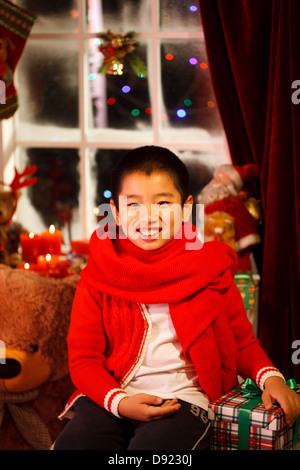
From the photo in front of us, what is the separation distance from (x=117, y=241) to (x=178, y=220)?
16 centimetres

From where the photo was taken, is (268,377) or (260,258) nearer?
(268,377)

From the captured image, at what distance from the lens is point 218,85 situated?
2.22 meters

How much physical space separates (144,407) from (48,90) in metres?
1.87

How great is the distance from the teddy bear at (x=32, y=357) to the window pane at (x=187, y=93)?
1.15m

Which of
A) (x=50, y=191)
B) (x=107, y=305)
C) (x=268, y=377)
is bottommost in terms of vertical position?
(x=268, y=377)

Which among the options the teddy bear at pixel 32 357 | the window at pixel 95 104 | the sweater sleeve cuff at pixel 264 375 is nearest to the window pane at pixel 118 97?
the window at pixel 95 104

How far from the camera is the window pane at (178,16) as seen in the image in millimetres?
2453

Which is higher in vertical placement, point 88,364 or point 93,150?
point 93,150

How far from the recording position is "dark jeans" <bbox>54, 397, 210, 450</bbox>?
3.72 feet

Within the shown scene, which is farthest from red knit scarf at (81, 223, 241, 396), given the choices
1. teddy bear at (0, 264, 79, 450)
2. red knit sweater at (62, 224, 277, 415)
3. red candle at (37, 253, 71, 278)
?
red candle at (37, 253, 71, 278)

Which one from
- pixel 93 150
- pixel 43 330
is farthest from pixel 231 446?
pixel 93 150

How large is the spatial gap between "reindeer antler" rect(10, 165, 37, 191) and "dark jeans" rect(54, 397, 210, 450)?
4.61 feet
